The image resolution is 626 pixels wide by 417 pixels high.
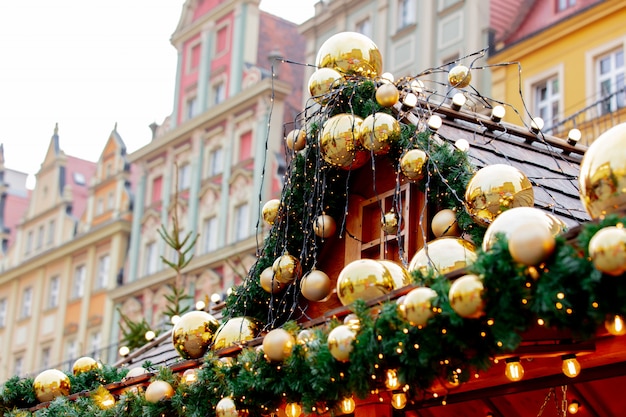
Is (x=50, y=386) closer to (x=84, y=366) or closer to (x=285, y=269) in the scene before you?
(x=84, y=366)

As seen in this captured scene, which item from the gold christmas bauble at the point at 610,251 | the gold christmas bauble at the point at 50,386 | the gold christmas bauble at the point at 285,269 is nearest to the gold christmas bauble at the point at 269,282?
the gold christmas bauble at the point at 285,269

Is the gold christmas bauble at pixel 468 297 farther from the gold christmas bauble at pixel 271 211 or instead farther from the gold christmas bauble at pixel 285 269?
the gold christmas bauble at pixel 271 211

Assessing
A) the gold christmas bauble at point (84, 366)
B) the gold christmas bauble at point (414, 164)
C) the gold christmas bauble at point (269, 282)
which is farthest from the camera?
the gold christmas bauble at point (84, 366)

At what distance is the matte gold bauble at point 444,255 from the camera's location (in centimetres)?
561

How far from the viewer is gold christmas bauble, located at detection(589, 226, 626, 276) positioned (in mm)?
3795

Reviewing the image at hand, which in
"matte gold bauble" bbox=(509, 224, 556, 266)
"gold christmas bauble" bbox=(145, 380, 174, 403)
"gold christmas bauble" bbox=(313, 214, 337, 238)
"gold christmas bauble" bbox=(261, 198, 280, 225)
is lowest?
"gold christmas bauble" bbox=(145, 380, 174, 403)

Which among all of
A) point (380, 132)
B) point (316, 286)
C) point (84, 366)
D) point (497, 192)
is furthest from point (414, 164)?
point (84, 366)

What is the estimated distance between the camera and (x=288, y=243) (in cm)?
750

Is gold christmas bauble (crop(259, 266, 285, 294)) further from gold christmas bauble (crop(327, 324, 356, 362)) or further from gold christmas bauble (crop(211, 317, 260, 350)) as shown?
gold christmas bauble (crop(327, 324, 356, 362))

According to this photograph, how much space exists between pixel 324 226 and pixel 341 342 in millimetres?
2476

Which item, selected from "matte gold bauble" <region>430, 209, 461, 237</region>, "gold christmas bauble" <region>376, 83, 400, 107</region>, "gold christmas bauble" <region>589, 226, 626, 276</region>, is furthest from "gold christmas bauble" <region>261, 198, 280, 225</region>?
"gold christmas bauble" <region>589, 226, 626, 276</region>

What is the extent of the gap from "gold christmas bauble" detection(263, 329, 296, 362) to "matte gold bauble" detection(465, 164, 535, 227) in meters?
1.19

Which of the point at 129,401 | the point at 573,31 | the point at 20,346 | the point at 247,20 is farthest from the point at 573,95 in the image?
the point at 20,346

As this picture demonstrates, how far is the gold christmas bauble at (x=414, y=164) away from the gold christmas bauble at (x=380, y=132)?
25cm
